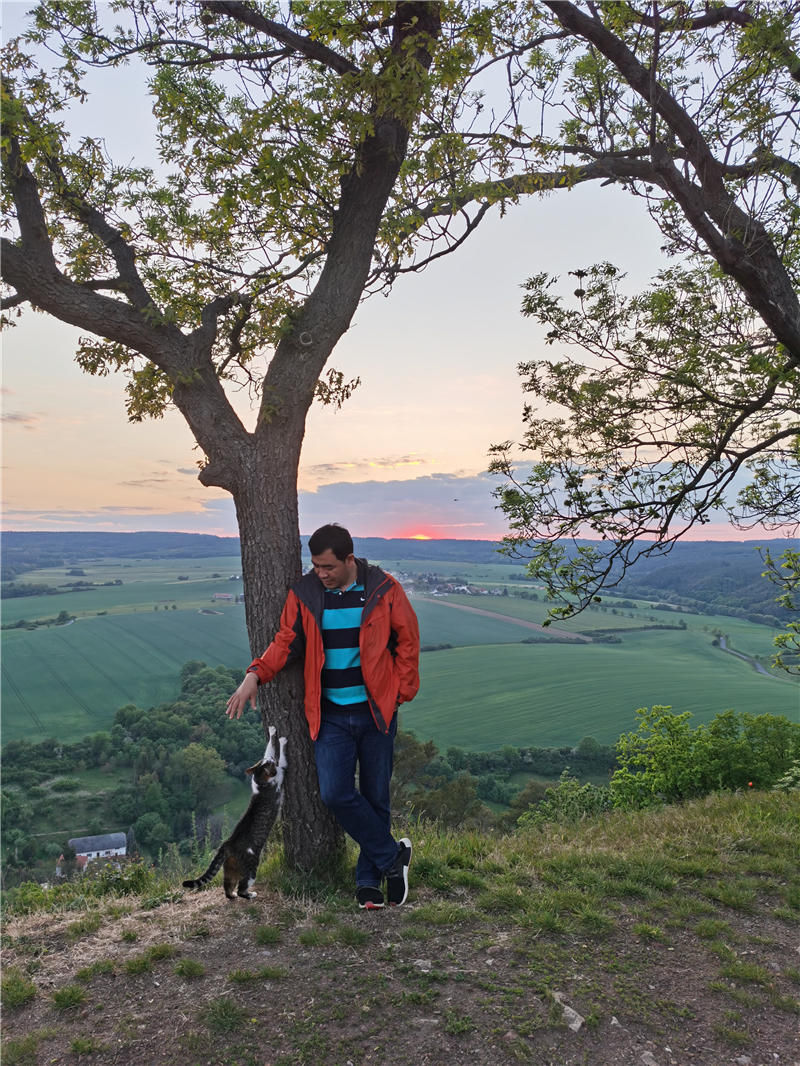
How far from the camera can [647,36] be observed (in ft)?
16.9

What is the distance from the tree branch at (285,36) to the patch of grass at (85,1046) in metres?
6.29

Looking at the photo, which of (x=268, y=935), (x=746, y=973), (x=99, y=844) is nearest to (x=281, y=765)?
(x=268, y=935)

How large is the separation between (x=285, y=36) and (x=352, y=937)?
20.9 feet

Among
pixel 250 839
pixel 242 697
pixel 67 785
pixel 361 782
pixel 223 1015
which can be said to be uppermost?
pixel 242 697

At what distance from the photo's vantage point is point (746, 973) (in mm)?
3184

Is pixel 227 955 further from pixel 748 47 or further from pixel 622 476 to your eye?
pixel 748 47

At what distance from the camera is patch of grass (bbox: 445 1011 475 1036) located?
8.87ft

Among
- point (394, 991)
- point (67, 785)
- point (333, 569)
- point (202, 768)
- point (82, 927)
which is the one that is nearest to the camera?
point (394, 991)

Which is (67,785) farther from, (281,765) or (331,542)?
(331,542)

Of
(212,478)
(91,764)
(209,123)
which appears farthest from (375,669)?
(91,764)

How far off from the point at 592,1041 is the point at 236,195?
546 cm

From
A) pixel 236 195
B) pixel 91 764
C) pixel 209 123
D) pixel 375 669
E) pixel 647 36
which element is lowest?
pixel 91 764

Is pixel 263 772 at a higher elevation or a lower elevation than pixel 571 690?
higher

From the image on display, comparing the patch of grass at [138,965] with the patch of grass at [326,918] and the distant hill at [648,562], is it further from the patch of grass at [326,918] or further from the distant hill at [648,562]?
the distant hill at [648,562]
